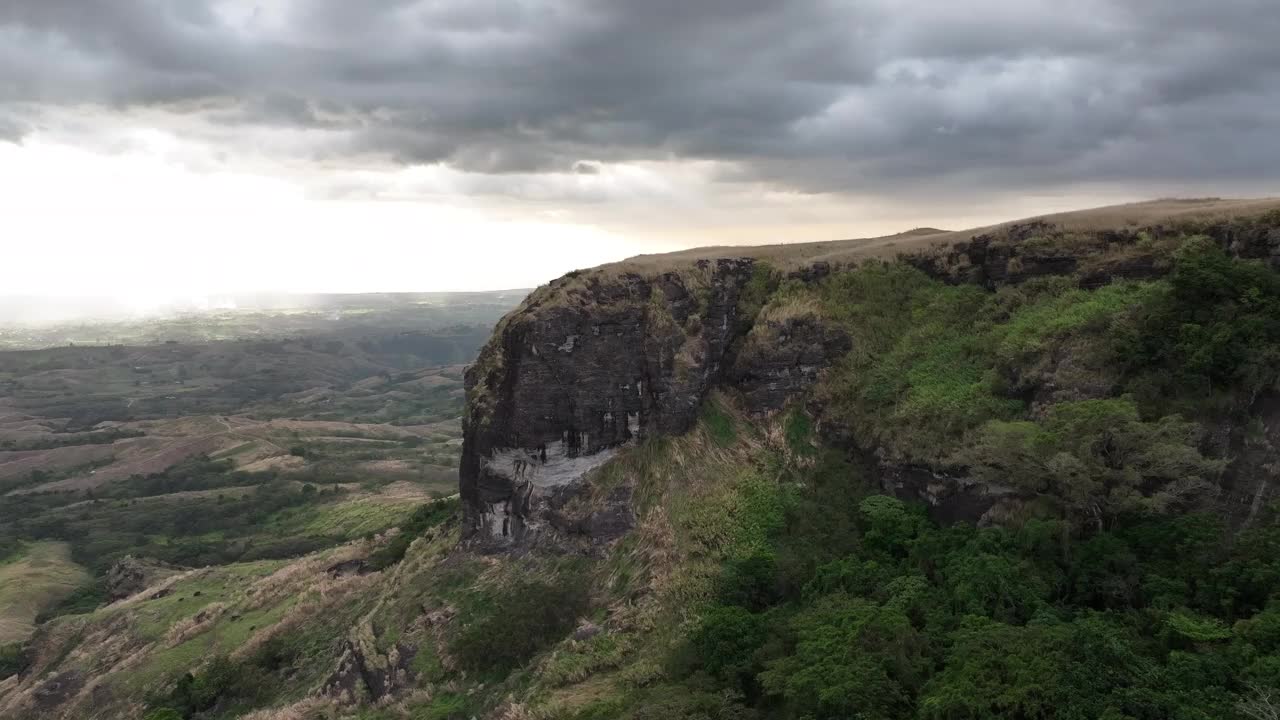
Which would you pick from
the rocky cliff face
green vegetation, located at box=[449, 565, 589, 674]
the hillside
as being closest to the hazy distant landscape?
the hillside

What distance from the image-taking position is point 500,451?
40000 millimetres

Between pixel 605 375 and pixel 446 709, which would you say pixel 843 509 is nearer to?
pixel 605 375

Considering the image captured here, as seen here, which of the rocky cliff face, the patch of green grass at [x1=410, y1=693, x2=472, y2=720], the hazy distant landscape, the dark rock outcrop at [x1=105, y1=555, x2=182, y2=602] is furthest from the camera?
the hazy distant landscape

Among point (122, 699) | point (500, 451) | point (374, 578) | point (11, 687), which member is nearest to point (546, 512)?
point (500, 451)

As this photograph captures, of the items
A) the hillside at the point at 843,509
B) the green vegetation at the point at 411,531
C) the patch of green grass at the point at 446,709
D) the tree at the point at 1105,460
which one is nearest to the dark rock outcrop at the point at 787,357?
the hillside at the point at 843,509

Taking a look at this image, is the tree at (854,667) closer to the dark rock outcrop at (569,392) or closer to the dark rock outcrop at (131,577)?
the dark rock outcrop at (569,392)

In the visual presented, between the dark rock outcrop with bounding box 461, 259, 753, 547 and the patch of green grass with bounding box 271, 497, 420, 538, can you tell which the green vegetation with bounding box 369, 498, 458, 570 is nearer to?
the dark rock outcrop with bounding box 461, 259, 753, 547

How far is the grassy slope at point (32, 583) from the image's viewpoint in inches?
3440

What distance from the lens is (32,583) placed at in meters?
98.9

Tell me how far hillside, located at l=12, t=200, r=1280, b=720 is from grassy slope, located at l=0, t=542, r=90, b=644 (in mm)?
46027

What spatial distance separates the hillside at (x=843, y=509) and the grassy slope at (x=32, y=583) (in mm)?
46027

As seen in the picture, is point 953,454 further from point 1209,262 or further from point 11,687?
point 11,687

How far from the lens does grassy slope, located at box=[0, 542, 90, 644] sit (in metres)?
87.4

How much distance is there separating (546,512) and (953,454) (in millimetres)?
20122
